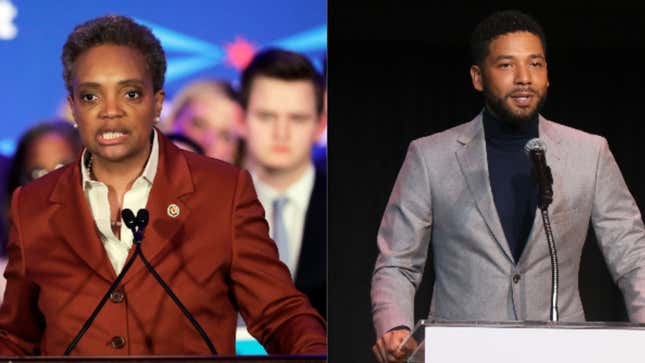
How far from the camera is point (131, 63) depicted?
4.16 meters

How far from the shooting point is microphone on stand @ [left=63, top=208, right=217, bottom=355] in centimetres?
352

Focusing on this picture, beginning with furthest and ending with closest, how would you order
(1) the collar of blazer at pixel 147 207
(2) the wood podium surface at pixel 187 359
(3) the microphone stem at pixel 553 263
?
(1) the collar of blazer at pixel 147 207 → (2) the wood podium surface at pixel 187 359 → (3) the microphone stem at pixel 553 263

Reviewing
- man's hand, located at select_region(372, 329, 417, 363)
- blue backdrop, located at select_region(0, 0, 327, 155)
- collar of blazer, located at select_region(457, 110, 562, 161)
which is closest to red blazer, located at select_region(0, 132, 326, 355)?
blue backdrop, located at select_region(0, 0, 327, 155)

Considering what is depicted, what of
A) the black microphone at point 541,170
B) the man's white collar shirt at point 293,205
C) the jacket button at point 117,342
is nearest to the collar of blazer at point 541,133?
the man's white collar shirt at point 293,205

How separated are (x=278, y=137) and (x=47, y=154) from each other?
32.2 inches

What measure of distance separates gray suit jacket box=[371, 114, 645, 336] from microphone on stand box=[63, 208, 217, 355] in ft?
2.00

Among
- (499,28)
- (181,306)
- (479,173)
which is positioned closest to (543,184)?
(479,173)

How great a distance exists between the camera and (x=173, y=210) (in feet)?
13.4

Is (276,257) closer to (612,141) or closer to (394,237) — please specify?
(394,237)

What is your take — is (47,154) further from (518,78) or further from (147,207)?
(518,78)

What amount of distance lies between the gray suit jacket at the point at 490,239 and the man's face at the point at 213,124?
2.04 feet

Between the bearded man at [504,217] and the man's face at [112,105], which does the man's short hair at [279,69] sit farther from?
the bearded man at [504,217]

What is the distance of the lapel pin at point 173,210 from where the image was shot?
160 inches

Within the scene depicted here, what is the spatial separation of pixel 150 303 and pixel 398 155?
1220 mm
